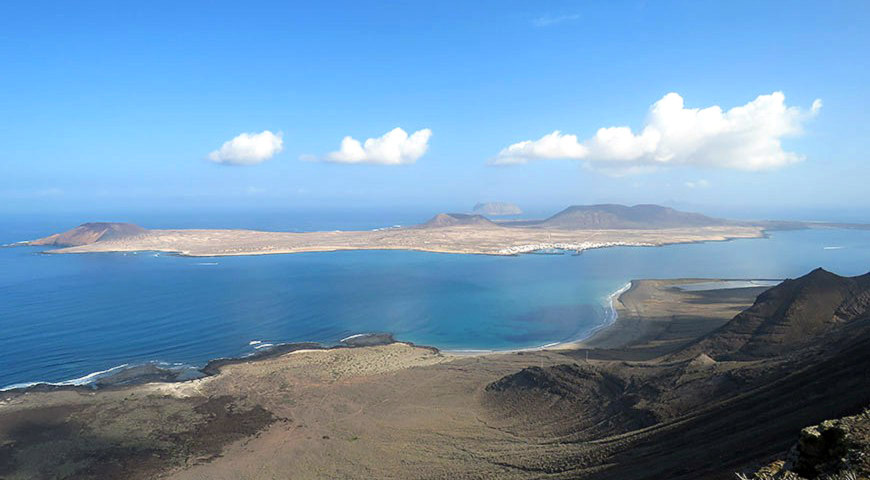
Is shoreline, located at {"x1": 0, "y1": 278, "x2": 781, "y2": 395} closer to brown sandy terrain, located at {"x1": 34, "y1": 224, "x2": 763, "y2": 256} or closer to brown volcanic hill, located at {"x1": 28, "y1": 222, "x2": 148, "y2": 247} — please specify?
brown sandy terrain, located at {"x1": 34, "y1": 224, "x2": 763, "y2": 256}

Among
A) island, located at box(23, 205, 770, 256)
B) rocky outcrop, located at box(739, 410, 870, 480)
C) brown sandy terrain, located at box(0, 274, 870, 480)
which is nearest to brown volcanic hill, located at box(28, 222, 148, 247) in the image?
island, located at box(23, 205, 770, 256)

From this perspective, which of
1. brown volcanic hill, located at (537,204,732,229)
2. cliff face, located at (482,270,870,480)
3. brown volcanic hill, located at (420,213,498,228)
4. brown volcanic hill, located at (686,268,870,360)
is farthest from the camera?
brown volcanic hill, located at (537,204,732,229)

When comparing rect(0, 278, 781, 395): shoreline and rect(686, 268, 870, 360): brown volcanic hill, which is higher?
rect(686, 268, 870, 360): brown volcanic hill

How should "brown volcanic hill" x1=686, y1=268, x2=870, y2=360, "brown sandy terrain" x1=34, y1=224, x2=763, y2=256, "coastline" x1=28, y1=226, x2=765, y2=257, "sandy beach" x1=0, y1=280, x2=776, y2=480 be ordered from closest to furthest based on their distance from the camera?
1. "sandy beach" x1=0, y1=280, x2=776, y2=480
2. "brown volcanic hill" x1=686, y1=268, x2=870, y2=360
3. "coastline" x1=28, y1=226, x2=765, y2=257
4. "brown sandy terrain" x1=34, y1=224, x2=763, y2=256

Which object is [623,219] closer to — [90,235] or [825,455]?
[90,235]

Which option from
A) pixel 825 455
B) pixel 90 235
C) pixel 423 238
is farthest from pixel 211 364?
pixel 90 235

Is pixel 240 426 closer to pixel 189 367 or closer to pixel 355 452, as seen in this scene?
pixel 355 452

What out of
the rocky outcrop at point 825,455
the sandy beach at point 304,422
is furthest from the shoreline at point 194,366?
the rocky outcrop at point 825,455
